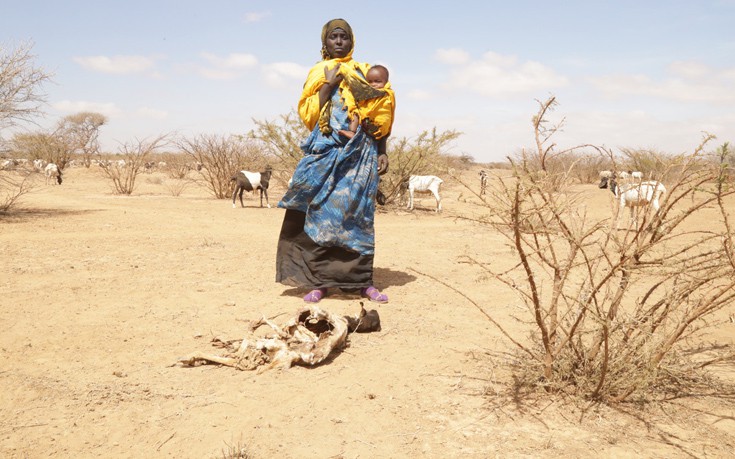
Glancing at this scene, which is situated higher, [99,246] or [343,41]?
[343,41]

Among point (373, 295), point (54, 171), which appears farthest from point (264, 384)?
point (54, 171)

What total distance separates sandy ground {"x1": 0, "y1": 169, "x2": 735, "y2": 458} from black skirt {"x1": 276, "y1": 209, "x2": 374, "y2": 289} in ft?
0.58

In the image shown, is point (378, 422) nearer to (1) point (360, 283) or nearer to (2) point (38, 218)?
(1) point (360, 283)

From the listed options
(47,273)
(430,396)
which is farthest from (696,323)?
(47,273)

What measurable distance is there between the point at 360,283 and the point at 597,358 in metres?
2.02

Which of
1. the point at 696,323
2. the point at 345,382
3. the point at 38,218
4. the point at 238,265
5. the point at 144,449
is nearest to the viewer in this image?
the point at 144,449

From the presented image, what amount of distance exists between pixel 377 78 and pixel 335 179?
0.83m

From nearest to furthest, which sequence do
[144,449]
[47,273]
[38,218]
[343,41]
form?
[144,449] → [343,41] → [47,273] → [38,218]

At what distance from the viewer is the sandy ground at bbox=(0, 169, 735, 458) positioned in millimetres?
2316

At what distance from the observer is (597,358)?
9.06ft

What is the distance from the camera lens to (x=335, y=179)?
4.29m

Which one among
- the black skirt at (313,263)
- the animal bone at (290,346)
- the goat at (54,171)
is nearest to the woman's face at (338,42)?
the black skirt at (313,263)

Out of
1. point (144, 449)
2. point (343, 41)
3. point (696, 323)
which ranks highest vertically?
point (343, 41)

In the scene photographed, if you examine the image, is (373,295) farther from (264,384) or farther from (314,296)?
(264,384)
